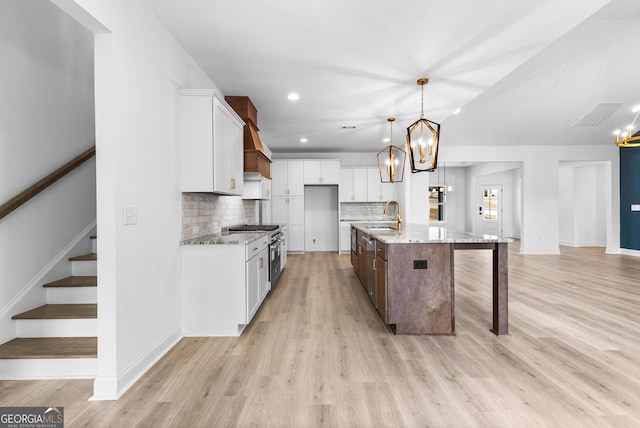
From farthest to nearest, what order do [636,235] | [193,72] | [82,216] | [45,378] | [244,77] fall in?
[636,235], [244,77], [193,72], [82,216], [45,378]

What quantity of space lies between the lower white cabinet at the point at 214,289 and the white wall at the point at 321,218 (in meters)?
5.17

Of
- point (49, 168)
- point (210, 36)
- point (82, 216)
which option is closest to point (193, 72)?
point (210, 36)

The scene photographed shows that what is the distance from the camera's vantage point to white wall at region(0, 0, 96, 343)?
2043 mm

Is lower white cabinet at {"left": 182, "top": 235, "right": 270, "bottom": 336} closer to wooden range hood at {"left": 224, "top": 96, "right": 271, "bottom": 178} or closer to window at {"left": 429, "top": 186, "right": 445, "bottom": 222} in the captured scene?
wooden range hood at {"left": 224, "top": 96, "right": 271, "bottom": 178}

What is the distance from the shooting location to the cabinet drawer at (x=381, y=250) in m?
2.68

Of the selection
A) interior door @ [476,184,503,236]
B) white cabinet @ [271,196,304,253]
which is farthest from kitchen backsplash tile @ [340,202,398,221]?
interior door @ [476,184,503,236]

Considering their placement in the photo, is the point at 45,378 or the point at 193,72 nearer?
the point at 45,378

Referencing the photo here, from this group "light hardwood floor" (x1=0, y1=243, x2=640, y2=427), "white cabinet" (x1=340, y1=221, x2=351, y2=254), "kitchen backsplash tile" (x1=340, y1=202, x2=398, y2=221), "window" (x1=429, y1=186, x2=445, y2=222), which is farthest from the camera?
"window" (x1=429, y1=186, x2=445, y2=222)

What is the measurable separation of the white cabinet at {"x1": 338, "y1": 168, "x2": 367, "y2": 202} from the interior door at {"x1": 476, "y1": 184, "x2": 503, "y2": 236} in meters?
5.59

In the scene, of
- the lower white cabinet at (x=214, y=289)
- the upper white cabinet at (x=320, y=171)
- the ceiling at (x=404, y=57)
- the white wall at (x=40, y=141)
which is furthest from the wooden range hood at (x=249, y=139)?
the upper white cabinet at (x=320, y=171)

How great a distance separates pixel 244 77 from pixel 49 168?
210 cm

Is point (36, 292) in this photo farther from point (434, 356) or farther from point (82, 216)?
point (434, 356)

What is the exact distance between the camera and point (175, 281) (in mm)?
2500

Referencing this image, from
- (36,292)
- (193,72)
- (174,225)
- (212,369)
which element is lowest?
(212,369)
